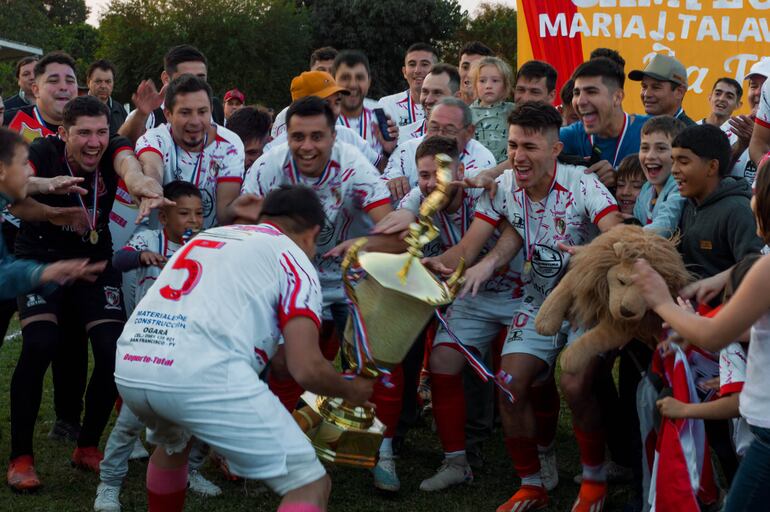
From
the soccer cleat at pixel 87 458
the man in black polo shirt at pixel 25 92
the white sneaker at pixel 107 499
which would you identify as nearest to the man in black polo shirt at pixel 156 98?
the man in black polo shirt at pixel 25 92

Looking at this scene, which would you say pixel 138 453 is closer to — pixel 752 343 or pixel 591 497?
pixel 591 497

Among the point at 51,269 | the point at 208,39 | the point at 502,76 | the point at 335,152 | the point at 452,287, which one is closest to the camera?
the point at 452,287

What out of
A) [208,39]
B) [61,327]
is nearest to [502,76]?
[61,327]

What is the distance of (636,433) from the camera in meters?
5.44

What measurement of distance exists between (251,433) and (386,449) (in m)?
2.13

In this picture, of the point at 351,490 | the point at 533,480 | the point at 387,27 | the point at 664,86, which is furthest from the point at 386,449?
the point at 387,27

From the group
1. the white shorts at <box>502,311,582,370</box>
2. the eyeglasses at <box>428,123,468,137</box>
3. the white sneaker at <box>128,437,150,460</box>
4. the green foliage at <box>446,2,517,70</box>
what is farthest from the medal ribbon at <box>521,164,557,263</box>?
the green foliage at <box>446,2,517,70</box>

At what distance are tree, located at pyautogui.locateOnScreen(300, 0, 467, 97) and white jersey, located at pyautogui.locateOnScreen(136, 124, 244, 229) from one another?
32.7m

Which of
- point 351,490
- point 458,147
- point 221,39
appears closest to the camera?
point 351,490

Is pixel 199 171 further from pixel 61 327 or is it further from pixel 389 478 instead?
pixel 389 478

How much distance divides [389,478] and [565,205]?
186 cm

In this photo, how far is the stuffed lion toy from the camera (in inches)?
167

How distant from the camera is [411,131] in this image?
731cm

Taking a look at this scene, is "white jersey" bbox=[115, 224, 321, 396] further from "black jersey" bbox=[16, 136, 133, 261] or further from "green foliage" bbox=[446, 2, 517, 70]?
"green foliage" bbox=[446, 2, 517, 70]
